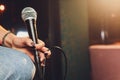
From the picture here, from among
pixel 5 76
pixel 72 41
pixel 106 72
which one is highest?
pixel 5 76

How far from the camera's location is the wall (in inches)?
153

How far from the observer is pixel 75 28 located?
3973mm

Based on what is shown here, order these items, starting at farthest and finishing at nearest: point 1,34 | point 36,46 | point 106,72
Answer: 1. point 106,72
2. point 1,34
3. point 36,46

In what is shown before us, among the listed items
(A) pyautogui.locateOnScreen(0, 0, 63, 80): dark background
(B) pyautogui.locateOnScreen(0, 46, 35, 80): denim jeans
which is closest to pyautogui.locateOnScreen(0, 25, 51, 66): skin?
(B) pyautogui.locateOnScreen(0, 46, 35, 80): denim jeans

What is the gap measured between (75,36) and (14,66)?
317 cm

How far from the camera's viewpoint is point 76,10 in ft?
12.9

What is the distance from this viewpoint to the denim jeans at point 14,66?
2.73ft

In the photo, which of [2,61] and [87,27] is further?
[87,27]

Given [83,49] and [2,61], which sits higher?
[2,61]

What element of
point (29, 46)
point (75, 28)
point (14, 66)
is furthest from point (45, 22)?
point (14, 66)

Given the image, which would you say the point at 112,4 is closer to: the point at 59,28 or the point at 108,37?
the point at 108,37

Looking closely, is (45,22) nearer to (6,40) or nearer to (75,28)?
(75,28)

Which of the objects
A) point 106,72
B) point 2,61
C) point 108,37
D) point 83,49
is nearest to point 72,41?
point 83,49

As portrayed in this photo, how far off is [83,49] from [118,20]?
1.90ft
